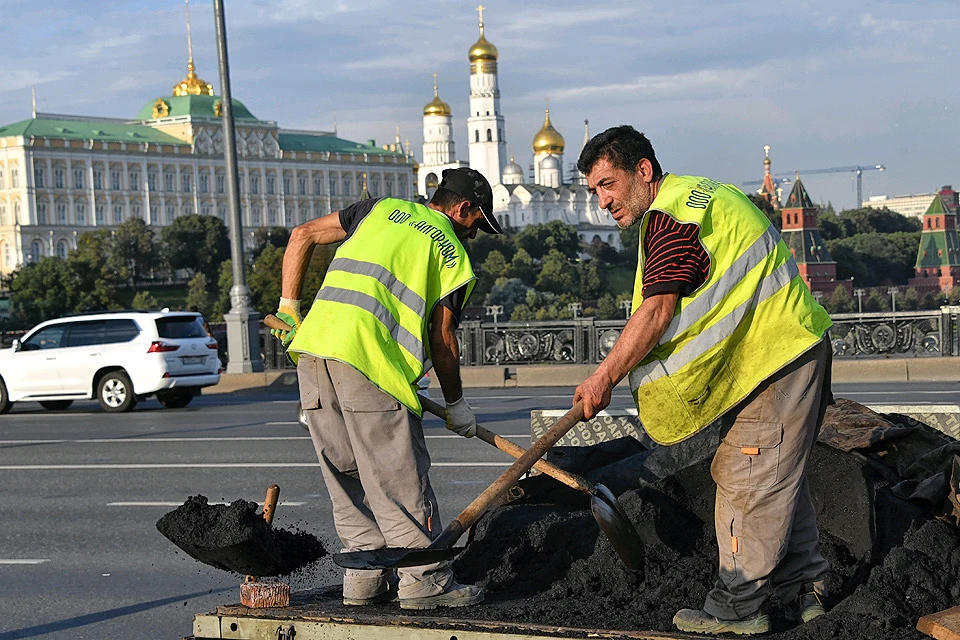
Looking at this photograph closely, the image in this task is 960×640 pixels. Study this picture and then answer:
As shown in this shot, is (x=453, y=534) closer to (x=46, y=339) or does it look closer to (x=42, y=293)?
(x=46, y=339)

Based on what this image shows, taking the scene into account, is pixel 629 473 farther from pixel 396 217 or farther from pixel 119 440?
pixel 119 440

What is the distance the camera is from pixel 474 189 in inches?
203

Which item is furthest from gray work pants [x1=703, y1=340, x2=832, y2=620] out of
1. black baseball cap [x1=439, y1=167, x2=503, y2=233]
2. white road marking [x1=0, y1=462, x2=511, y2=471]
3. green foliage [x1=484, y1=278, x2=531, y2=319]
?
green foliage [x1=484, y1=278, x2=531, y2=319]

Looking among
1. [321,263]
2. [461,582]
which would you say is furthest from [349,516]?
[321,263]

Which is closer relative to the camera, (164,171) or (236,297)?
(236,297)

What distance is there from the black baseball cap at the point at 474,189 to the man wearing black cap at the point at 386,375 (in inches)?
1.0

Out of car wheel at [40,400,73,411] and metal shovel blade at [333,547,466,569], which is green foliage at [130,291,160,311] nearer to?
car wheel at [40,400,73,411]

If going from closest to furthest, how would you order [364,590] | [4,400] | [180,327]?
[364,590] → [180,327] → [4,400]

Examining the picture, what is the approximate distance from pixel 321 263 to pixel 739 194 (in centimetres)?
5810

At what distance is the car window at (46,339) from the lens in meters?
18.8

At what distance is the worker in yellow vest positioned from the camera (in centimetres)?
425

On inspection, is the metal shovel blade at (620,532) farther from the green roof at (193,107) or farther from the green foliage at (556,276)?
the green roof at (193,107)

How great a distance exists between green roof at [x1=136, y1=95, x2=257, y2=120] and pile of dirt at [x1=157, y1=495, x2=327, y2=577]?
174 m

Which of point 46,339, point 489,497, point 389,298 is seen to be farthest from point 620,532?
point 46,339
